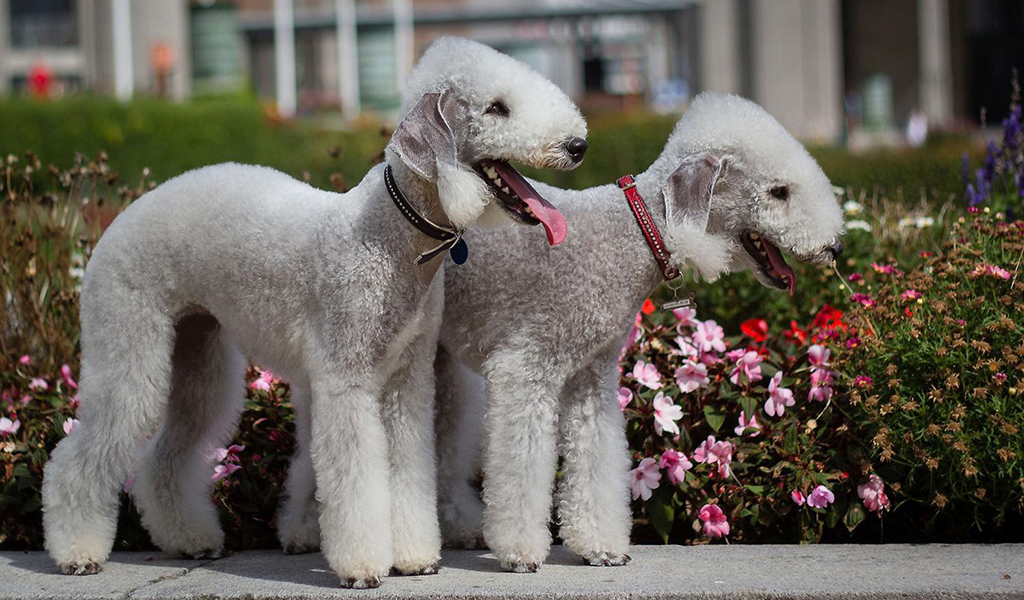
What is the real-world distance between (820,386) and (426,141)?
1.91 m

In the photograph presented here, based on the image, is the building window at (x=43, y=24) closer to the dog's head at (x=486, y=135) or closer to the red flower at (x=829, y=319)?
the red flower at (x=829, y=319)

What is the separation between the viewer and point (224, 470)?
4680 mm

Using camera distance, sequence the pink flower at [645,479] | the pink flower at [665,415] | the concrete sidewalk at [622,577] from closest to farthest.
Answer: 1. the concrete sidewalk at [622,577]
2. the pink flower at [645,479]
3. the pink flower at [665,415]

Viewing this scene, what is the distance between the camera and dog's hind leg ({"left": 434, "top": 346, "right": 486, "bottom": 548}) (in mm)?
4398

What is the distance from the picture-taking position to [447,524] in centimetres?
441

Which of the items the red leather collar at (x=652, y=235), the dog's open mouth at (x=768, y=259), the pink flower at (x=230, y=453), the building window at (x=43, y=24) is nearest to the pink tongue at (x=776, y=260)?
the dog's open mouth at (x=768, y=259)

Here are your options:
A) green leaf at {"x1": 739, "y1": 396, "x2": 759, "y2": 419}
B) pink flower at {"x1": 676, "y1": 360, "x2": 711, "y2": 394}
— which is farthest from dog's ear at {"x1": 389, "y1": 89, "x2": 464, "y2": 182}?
green leaf at {"x1": 739, "y1": 396, "x2": 759, "y2": 419}

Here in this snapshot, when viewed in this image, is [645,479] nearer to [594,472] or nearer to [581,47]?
[594,472]

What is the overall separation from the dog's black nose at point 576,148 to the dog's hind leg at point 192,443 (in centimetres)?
156

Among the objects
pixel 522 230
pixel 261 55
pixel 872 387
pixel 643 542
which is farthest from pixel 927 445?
pixel 261 55

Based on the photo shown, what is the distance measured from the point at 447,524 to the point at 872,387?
1612 mm

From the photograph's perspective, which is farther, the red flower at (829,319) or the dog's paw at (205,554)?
the red flower at (829,319)

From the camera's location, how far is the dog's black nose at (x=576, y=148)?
350 centimetres

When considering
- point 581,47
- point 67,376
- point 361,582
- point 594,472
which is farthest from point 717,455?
point 581,47
